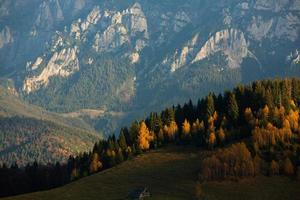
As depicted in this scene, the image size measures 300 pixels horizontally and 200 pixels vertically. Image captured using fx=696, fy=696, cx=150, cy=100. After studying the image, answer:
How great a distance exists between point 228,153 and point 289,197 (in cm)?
3015

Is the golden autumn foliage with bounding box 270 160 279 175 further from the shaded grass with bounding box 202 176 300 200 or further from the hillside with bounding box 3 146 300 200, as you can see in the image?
the hillside with bounding box 3 146 300 200

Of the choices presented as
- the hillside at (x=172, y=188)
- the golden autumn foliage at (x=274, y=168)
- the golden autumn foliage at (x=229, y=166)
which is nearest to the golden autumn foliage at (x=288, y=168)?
the golden autumn foliage at (x=274, y=168)

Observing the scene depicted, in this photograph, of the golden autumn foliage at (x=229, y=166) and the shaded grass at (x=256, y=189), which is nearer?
the shaded grass at (x=256, y=189)

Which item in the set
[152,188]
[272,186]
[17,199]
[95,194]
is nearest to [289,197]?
[272,186]

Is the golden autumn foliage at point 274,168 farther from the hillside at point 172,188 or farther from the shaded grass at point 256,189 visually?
the hillside at point 172,188

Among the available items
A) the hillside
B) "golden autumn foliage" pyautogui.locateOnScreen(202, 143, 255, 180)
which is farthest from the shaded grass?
"golden autumn foliage" pyautogui.locateOnScreen(202, 143, 255, 180)

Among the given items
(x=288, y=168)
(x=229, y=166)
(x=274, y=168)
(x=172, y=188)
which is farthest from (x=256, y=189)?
(x=172, y=188)

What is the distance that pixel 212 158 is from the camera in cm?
19562

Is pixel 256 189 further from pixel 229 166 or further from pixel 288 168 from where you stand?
pixel 229 166

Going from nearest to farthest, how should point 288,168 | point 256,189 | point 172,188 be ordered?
point 256,189, point 172,188, point 288,168

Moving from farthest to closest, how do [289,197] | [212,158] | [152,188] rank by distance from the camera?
[212,158]
[152,188]
[289,197]

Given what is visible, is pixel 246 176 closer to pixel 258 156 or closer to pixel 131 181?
pixel 258 156

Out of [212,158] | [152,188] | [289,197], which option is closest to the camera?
[289,197]

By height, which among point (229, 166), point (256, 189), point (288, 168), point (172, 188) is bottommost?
point (256, 189)
